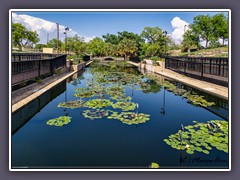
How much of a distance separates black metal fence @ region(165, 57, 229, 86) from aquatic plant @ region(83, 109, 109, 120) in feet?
19.2

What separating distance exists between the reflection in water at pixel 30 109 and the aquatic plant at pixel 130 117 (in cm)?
293

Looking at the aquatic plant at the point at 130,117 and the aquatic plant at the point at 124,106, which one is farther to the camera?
the aquatic plant at the point at 124,106

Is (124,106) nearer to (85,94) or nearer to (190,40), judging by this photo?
(85,94)

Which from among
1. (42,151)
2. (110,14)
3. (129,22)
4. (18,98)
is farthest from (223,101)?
(18,98)

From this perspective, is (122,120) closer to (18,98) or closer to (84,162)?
(84,162)

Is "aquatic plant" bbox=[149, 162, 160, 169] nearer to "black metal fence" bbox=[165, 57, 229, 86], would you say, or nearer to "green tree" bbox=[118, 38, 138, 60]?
"black metal fence" bbox=[165, 57, 229, 86]

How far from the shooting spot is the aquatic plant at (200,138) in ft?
18.5

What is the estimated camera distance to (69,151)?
5.51 metres

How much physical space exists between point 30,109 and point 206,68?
1203 centimetres

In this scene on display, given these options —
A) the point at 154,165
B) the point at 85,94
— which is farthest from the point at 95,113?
the point at 154,165

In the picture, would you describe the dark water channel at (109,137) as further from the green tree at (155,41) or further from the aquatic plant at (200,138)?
the green tree at (155,41)

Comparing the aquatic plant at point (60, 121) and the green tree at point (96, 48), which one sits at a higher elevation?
the green tree at point (96, 48)

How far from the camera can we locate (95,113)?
8.77m

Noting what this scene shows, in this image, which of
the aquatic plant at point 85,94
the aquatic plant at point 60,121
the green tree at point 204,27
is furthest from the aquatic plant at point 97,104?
the green tree at point 204,27
